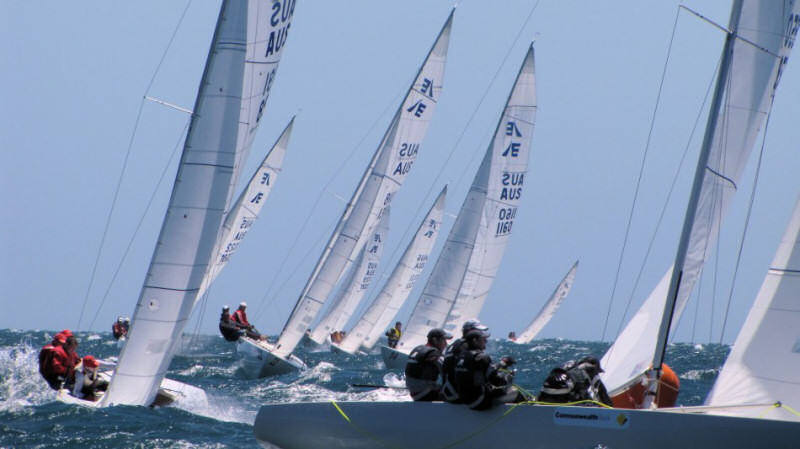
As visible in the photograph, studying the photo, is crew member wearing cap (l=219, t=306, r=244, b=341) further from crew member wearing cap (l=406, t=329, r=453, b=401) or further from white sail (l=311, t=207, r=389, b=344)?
crew member wearing cap (l=406, t=329, r=453, b=401)

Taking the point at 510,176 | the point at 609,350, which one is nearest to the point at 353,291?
the point at 510,176

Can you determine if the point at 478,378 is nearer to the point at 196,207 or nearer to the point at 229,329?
the point at 196,207

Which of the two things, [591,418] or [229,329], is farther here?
[229,329]

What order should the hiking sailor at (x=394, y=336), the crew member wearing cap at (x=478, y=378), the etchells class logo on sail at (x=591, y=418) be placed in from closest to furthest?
the etchells class logo on sail at (x=591, y=418)
the crew member wearing cap at (x=478, y=378)
the hiking sailor at (x=394, y=336)

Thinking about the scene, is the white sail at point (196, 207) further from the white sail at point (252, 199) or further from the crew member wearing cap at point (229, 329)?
the white sail at point (252, 199)

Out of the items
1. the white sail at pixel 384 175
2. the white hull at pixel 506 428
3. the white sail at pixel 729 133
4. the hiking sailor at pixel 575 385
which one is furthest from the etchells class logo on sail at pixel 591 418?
the white sail at pixel 384 175

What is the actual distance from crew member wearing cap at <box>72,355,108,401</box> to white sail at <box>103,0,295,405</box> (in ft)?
2.36

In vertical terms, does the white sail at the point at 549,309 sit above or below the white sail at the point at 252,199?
below

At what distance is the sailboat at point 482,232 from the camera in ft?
72.1

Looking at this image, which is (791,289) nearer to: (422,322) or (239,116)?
(239,116)

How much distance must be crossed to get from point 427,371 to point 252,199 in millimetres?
19039

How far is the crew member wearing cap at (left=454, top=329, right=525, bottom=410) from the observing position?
7973 mm

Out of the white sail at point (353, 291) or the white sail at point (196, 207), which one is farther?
the white sail at point (353, 291)

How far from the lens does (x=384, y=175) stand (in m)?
24.2
